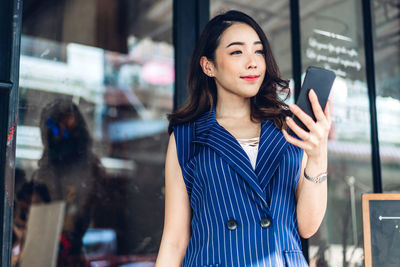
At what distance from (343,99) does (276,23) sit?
2.33 feet

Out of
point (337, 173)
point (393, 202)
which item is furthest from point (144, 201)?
point (393, 202)

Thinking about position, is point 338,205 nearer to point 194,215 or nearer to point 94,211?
point 194,215

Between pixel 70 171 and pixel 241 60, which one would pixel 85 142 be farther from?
pixel 241 60

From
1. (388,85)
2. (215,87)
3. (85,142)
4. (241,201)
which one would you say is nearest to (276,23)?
(388,85)

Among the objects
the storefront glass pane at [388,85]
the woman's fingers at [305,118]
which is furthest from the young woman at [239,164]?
the storefront glass pane at [388,85]

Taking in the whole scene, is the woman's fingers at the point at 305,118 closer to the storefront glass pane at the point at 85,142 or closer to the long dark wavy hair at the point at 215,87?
the long dark wavy hair at the point at 215,87

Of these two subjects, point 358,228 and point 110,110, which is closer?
point 358,228

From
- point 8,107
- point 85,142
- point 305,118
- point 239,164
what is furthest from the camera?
point 85,142

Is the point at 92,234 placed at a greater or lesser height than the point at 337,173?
lesser

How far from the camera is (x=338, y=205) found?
10.2 ft

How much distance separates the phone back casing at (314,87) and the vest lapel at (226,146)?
0.25m

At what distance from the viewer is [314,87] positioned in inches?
61.8

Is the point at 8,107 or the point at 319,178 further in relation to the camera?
the point at 8,107

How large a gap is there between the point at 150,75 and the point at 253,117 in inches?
271
